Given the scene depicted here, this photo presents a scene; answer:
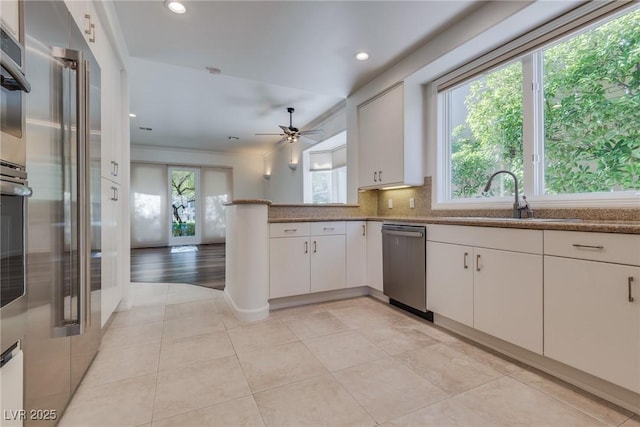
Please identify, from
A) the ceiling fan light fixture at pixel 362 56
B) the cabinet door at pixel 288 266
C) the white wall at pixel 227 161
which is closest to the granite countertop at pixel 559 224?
the cabinet door at pixel 288 266

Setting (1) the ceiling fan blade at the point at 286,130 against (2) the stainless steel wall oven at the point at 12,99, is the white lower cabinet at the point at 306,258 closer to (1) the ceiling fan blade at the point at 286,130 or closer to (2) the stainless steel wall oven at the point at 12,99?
(2) the stainless steel wall oven at the point at 12,99

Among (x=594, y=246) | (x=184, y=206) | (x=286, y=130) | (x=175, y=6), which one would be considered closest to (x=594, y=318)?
(x=594, y=246)

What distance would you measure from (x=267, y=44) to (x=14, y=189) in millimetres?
2384

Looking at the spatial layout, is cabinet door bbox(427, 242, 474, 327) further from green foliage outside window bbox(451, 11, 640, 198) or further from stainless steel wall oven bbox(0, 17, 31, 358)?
stainless steel wall oven bbox(0, 17, 31, 358)

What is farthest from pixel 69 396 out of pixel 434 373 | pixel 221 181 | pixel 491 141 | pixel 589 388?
pixel 221 181

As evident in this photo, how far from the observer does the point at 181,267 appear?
484 cm

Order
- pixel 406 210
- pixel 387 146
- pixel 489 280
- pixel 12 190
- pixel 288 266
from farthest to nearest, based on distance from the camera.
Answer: pixel 406 210 < pixel 387 146 < pixel 288 266 < pixel 489 280 < pixel 12 190

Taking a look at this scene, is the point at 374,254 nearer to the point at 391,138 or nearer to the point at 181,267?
the point at 391,138

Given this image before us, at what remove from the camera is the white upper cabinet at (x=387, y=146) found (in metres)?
2.99

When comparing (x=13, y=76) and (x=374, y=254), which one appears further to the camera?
(x=374, y=254)

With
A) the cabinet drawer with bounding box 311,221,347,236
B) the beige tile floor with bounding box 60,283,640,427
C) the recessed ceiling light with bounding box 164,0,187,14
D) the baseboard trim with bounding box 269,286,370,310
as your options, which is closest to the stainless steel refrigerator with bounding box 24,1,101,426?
the beige tile floor with bounding box 60,283,640,427

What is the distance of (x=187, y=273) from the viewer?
4.41m

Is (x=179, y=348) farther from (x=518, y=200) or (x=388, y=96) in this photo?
(x=388, y=96)

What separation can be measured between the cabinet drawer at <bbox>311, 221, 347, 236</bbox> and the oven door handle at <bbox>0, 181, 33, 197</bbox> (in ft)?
7.15
